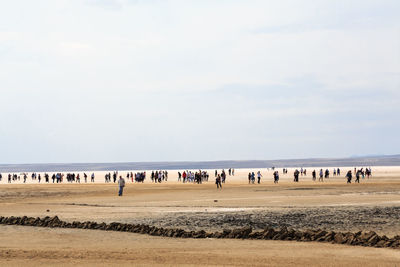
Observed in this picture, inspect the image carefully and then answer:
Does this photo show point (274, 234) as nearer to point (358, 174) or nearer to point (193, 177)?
point (358, 174)

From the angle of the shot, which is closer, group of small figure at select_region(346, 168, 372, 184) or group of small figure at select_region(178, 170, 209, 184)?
group of small figure at select_region(346, 168, 372, 184)

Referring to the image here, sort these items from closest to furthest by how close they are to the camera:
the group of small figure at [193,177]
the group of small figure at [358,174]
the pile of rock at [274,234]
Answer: the pile of rock at [274,234]
the group of small figure at [358,174]
the group of small figure at [193,177]

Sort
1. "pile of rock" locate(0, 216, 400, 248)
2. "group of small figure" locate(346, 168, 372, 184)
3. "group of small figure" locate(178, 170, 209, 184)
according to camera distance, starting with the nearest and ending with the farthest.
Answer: "pile of rock" locate(0, 216, 400, 248), "group of small figure" locate(346, 168, 372, 184), "group of small figure" locate(178, 170, 209, 184)

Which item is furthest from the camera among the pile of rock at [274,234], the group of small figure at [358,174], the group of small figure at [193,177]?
the group of small figure at [193,177]

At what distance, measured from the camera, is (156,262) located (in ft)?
47.7

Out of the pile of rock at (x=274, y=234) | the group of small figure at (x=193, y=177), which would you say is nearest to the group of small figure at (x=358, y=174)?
the group of small figure at (x=193, y=177)

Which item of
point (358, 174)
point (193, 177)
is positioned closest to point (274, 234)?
point (358, 174)

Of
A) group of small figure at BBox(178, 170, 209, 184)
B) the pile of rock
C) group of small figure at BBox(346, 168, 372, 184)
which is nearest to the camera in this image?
the pile of rock

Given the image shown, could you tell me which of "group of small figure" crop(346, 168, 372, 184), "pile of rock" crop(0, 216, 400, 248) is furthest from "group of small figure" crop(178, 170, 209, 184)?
"pile of rock" crop(0, 216, 400, 248)

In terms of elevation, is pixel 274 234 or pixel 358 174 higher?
pixel 358 174

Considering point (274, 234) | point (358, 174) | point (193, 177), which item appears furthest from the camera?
point (193, 177)

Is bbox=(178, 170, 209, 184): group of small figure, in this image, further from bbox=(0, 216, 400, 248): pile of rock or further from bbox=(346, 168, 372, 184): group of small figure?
bbox=(0, 216, 400, 248): pile of rock

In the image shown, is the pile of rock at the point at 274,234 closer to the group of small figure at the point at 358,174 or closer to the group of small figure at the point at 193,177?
the group of small figure at the point at 358,174

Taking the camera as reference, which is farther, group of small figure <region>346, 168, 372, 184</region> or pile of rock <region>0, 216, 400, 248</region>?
group of small figure <region>346, 168, 372, 184</region>
